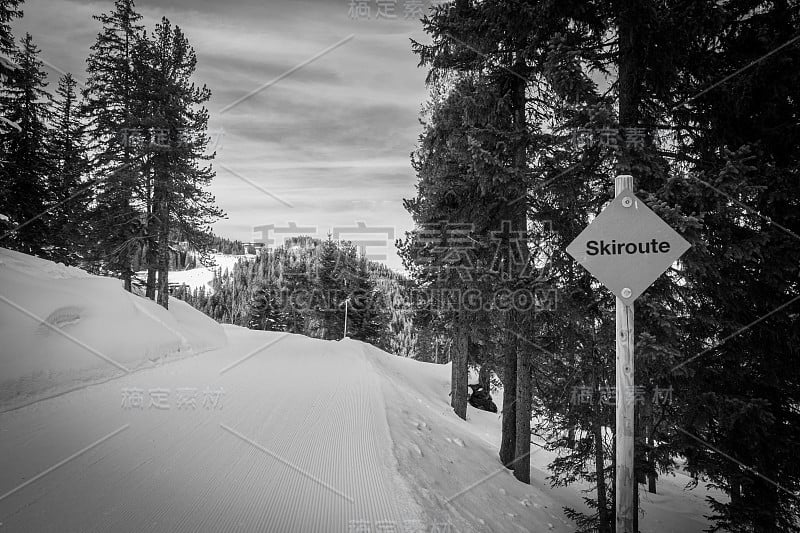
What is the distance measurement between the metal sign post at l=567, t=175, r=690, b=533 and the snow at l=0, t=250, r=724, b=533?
1819mm

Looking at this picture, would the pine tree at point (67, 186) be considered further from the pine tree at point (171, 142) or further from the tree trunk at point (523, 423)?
the tree trunk at point (523, 423)

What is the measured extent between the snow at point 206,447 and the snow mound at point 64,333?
0.03 meters

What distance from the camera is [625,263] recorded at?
3.07 m

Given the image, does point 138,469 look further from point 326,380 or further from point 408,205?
point 408,205

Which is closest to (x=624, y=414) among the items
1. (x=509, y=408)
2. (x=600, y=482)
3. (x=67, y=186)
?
(x=600, y=482)

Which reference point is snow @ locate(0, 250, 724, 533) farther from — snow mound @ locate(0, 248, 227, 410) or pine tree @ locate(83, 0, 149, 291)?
pine tree @ locate(83, 0, 149, 291)

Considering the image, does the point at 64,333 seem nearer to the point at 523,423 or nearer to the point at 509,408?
the point at 523,423

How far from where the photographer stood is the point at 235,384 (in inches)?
268

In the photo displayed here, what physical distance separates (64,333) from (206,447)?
4.45 m

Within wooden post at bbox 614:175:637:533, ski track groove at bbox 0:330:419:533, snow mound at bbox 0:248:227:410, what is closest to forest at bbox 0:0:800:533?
wooden post at bbox 614:175:637:533

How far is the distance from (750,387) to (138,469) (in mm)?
8452

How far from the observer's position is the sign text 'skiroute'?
117 inches

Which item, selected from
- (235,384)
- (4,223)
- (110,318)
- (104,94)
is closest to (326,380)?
(235,384)

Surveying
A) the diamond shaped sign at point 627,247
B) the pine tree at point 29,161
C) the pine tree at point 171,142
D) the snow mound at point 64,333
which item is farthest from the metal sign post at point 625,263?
the pine tree at point 29,161
